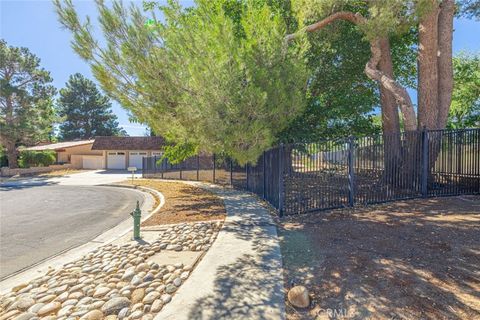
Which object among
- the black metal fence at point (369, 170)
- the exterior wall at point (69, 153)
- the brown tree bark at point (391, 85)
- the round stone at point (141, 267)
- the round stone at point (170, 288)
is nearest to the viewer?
the round stone at point (170, 288)

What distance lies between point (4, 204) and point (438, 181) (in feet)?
56.2

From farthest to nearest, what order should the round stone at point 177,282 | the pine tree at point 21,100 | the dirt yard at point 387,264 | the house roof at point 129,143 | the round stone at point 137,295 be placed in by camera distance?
the house roof at point 129,143 < the pine tree at point 21,100 < the round stone at point 177,282 < the round stone at point 137,295 < the dirt yard at point 387,264

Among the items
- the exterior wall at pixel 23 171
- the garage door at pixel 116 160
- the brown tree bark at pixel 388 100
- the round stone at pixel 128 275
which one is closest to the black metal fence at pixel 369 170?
the brown tree bark at pixel 388 100

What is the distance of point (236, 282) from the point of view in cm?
367

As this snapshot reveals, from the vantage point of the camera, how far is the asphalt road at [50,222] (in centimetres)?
558

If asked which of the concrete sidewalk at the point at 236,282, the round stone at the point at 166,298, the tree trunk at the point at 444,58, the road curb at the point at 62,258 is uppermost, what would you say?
the tree trunk at the point at 444,58

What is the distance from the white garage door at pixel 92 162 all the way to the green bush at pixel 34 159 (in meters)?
3.53

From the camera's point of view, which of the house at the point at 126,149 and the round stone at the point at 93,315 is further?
the house at the point at 126,149

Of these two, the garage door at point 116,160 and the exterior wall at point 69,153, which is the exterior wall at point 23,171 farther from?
the garage door at point 116,160

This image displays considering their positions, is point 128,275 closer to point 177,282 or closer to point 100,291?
point 100,291

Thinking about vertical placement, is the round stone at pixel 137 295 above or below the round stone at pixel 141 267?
below

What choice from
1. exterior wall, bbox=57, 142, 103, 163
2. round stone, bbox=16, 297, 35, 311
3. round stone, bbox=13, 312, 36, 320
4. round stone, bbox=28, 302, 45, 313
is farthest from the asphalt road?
exterior wall, bbox=57, 142, 103, 163

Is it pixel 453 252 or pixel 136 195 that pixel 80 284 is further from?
pixel 136 195

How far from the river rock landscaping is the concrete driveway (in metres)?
1.26
